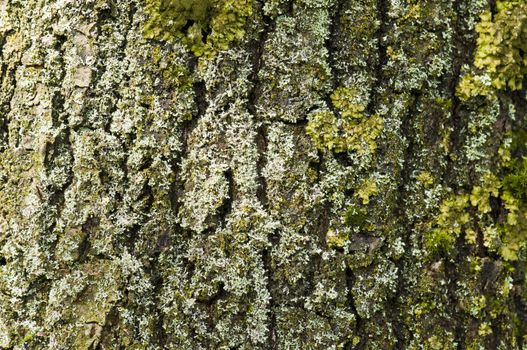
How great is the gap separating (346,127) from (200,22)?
0.41 metres

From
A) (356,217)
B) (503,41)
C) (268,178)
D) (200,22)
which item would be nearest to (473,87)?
(503,41)

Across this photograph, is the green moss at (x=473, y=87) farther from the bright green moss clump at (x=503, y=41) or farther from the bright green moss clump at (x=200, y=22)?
the bright green moss clump at (x=200, y=22)

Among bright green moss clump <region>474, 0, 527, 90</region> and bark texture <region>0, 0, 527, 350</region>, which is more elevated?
bright green moss clump <region>474, 0, 527, 90</region>

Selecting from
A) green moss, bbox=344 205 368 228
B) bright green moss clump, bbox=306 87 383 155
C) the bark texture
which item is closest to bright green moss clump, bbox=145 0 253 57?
the bark texture

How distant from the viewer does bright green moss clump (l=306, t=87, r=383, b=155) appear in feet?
4.50

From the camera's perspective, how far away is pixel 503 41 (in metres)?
1.41

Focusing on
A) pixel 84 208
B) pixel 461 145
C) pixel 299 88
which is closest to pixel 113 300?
pixel 84 208

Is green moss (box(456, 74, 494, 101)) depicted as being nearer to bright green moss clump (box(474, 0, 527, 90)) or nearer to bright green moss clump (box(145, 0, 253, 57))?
bright green moss clump (box(474, 0, 527, 90))

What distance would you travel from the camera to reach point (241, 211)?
1.37m

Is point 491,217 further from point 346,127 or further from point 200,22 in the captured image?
point 200,22

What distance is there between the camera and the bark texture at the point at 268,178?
137cm

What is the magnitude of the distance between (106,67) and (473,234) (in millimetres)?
954

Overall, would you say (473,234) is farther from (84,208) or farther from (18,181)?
(18,181)

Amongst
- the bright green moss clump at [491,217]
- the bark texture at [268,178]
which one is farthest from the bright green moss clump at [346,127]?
the bright green moss clump at [491,217]
